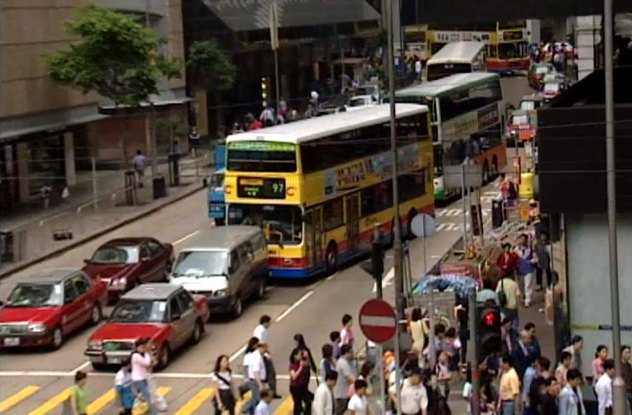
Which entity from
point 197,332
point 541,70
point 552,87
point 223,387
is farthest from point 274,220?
point 541,70

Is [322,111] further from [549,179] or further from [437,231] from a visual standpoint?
[549,179]

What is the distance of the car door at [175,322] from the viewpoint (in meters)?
27.0

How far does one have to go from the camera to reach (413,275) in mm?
35344

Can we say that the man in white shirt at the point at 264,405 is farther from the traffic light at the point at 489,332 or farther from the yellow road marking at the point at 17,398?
the yellow road marking at the point at 17,398

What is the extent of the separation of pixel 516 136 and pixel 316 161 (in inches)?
882

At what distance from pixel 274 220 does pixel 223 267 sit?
12.4ft

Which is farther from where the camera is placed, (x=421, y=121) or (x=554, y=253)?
(x=421, y=121)

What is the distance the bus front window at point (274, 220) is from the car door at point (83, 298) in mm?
5486

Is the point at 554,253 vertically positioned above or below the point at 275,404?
above

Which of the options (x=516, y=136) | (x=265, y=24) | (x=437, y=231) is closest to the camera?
(x=437, y=231)

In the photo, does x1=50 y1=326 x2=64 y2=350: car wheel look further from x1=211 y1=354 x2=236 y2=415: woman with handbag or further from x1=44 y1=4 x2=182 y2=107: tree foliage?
x1=44 y1=4 x2=182 y2=107: tree foliage

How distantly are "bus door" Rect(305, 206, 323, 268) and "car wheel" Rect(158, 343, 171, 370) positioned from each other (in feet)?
26.2

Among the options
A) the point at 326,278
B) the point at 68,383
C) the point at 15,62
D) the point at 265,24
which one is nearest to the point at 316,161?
the point at 326,278

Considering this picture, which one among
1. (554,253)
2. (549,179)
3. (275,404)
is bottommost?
(275,404)
